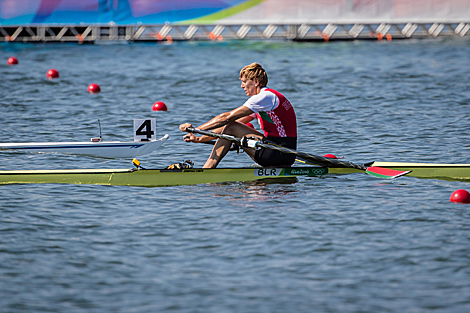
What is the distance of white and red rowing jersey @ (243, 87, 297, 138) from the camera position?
9.50m

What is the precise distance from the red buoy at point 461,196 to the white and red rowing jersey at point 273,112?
229 cm

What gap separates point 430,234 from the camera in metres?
7.97

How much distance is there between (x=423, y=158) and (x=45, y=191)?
245 inches

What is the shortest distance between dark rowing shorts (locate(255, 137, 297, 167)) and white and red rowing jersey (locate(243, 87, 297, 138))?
0.07 metres

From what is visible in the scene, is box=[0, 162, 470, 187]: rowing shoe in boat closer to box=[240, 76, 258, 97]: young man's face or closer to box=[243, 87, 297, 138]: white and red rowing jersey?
box=[243, 87, 297, 138]: white and red rowing jersey

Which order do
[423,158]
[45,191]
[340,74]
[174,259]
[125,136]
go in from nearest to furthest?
[174,259], [45,191], [423,158], [125,136], [340,74]

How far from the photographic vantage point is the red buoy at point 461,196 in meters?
9.14

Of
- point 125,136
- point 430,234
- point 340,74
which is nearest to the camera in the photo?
point 430,234

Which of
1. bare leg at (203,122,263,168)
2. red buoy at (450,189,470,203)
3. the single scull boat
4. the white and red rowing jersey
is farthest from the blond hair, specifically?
red buoy at (450,189,470,203)

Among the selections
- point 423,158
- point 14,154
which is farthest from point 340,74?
point 14,154

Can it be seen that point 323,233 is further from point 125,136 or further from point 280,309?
point 125,136

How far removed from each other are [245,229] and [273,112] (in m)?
2.16

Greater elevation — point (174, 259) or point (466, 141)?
point (466, 141)

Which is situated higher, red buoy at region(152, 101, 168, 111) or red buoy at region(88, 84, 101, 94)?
red buoy at region(88, 84, 101, 94)
